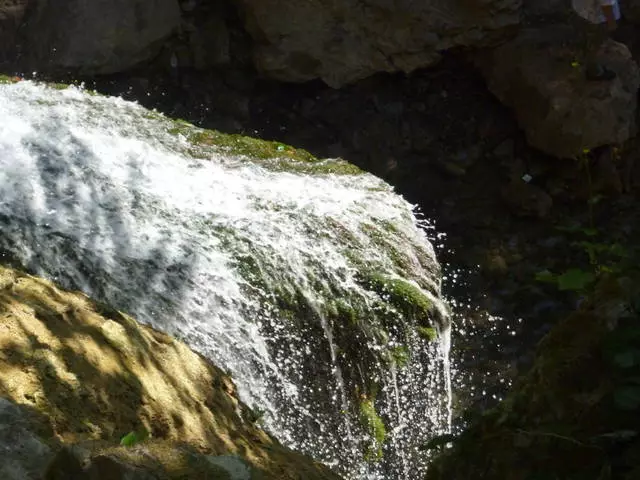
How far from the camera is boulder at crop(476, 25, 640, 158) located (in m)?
6.73

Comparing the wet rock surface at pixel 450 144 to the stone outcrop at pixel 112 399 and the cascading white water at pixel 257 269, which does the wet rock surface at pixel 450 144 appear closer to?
the cascading white water at pixel 257 269

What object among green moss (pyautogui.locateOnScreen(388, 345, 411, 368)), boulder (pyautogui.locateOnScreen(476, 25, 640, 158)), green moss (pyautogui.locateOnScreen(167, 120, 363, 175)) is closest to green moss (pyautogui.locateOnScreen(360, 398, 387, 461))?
green moss (pyautogui.locateOnScreen(388, 345, 411, 368))

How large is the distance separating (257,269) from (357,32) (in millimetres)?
3883

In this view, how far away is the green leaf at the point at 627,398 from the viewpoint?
4.28 feet

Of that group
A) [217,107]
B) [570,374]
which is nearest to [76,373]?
[570,374]

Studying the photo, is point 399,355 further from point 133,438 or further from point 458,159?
point 458,159

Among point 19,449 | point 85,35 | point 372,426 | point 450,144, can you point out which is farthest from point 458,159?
point 19,449

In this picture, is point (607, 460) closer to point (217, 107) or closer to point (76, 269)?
point (76, 269)

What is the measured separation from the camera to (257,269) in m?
3.37

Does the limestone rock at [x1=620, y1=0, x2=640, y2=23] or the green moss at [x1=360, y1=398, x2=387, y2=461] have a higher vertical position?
the limestone rock at [x1=620, y1=0, x2=640, y2=23]

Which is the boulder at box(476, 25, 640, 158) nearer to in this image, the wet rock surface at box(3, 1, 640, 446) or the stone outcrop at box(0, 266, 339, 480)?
the wet rock surface at box(3, 1, 640, 446)

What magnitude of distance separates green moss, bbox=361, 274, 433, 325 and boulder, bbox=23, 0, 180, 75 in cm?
343

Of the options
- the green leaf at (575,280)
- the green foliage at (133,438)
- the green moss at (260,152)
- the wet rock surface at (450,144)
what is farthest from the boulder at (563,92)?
the green foliage at (133,438)

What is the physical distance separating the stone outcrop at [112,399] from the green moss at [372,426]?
123cm
